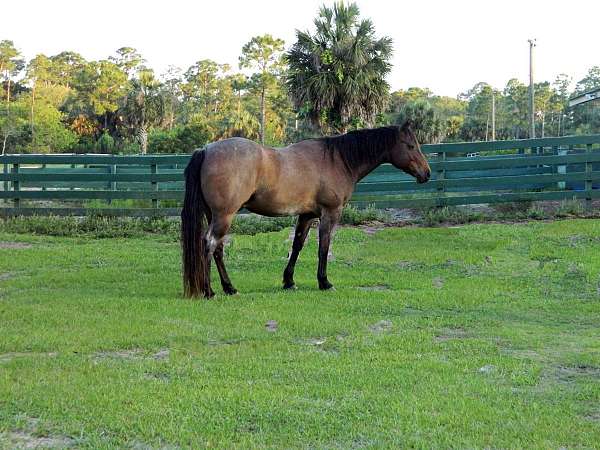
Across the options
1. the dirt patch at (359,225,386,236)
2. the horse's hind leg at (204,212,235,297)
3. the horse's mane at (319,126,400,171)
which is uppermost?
the horse's mane at (319,126,400,171)

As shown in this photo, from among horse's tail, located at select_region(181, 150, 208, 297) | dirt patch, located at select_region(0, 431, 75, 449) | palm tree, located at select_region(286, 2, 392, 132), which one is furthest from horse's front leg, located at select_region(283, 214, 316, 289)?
palm tree, located at select_region(286, 2, 392, 132)

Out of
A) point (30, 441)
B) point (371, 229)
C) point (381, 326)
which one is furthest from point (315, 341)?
point (371, 229)

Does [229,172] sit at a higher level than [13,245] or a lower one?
higher

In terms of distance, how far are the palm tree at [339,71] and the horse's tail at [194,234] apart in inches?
593

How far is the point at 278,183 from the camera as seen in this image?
824 cm

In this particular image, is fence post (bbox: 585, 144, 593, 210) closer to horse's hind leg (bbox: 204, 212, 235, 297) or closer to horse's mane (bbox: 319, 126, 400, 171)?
horse's mane (bbox: 319, 126, 400, 171)

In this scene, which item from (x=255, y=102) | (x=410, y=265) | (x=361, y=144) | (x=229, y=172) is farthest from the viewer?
(x=255, y=102)

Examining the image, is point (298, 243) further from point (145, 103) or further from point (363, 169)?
point (145, 103)

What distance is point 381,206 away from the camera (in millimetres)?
14352

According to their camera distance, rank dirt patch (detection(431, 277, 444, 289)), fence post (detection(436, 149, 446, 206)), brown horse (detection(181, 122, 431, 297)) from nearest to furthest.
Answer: brown horse (detection(181, 122, 431, 297))
dirt patch (detection(431, 277, 444, 289))
fence post (detection(436, 149, 446, 206))

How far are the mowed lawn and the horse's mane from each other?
1486mm

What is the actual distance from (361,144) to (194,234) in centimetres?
248

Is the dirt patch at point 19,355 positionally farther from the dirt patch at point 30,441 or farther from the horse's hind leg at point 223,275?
the horse's hind leg at point 223,275

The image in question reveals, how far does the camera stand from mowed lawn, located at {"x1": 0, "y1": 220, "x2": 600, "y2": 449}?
142 inches
